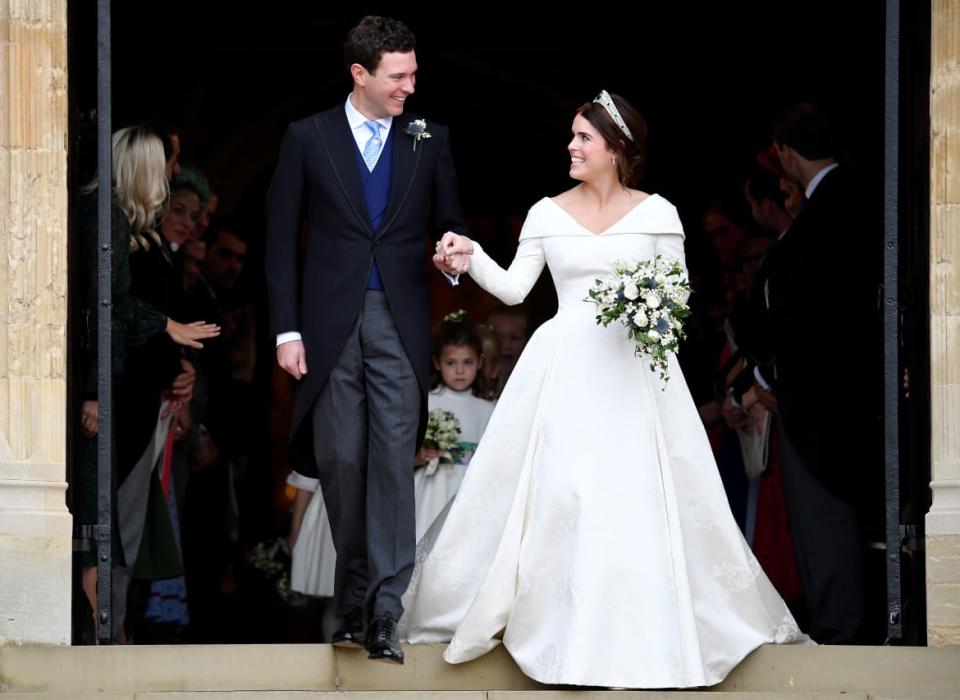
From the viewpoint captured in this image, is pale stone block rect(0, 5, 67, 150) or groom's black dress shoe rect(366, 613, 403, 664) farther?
pale stone block rect(0, 5, 67, 150)

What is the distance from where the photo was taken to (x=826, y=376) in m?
8.16

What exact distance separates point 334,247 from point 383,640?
138cm

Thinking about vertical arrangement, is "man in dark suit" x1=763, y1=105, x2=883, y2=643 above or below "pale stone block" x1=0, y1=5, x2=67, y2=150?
below

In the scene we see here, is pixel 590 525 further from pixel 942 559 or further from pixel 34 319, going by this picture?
pixel 34 319

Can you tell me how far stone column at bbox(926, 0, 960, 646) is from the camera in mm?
7461

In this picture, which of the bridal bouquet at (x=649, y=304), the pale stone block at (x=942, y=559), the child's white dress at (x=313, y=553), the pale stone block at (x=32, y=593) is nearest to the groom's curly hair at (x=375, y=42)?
the bridal bouquet at (x=649, y=304)

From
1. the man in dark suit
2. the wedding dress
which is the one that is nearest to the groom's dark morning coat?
the wedding dress

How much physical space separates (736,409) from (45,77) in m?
3.41

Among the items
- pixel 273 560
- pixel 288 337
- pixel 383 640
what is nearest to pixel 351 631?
pixel 383 640

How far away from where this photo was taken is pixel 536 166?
13.1m

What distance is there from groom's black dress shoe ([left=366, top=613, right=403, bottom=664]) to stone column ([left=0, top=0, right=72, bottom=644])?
44.9 inches

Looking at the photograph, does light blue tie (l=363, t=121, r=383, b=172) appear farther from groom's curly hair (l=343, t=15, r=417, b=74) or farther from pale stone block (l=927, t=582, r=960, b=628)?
pale stone block (l=927, t=582, r=960, b=628)

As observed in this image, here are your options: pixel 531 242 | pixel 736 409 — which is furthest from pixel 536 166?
pixel 531 242

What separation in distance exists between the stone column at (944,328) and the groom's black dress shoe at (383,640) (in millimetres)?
1923
